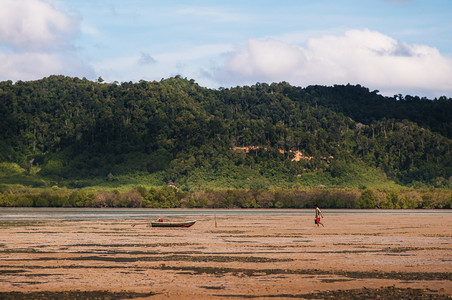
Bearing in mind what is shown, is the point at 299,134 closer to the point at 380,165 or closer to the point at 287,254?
the point at 380,165

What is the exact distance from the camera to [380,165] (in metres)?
190

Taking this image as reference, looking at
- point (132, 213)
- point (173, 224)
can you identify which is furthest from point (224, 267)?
point (132, 213)

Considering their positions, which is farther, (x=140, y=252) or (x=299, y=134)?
(x=299, y=134)

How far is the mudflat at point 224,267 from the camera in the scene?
24266 mm

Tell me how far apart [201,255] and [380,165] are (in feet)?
531

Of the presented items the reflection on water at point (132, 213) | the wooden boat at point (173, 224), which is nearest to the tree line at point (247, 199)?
the reflection on water at point (132, 213)

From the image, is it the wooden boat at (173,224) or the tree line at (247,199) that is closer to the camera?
the wooden boat at (173,224)

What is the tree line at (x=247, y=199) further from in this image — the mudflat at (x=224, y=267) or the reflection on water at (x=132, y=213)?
the mudflat at (x=224, y=267)

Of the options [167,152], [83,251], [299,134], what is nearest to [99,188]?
[167,152]

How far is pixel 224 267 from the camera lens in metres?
30.3

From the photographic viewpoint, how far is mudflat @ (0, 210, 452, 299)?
2427 centimetres

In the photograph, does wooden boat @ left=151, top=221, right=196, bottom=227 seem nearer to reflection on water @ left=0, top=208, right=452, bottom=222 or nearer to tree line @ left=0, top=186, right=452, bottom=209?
reflection on water @ left=0, top=208, right=452, bottom=222

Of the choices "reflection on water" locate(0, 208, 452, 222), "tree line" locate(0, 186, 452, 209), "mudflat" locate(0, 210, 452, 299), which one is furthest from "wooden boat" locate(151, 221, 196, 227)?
"tree line" locate(0, 186, 452, 209)

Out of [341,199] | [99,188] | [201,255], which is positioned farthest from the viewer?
[99,188]
